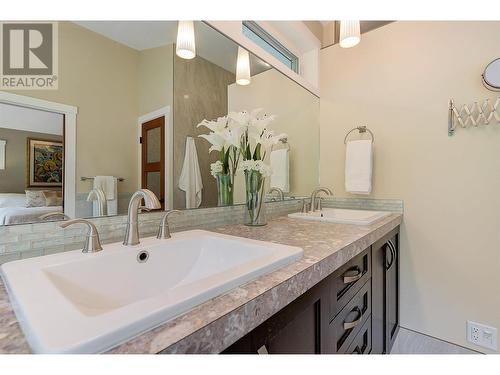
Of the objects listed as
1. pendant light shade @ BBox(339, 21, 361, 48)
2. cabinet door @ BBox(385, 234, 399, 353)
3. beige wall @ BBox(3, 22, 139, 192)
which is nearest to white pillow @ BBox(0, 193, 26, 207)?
beige wall @ BBox(3, 22, 139, 192)

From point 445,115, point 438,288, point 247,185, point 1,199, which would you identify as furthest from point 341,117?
point 1,199

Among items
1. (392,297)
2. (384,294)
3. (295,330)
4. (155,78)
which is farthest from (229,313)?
(392,297)

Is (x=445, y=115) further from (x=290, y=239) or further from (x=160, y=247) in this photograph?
(x=160, y=247)

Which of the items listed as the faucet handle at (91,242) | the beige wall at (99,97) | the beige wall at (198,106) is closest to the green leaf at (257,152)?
the beige wall at (198,106)

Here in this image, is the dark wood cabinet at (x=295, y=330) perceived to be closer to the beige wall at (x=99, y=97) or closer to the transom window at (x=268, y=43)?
the beige wall at (x=99, y=97)

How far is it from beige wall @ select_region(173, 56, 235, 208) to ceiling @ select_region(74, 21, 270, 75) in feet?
0.17

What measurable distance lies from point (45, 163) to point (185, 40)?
2.37 feet

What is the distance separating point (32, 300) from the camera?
41 cm

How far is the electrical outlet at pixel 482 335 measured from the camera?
1.40 metres

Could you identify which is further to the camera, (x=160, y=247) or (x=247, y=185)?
(x=247, y=185)

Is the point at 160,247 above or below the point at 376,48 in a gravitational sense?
below

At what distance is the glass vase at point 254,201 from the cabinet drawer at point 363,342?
2.03 feet

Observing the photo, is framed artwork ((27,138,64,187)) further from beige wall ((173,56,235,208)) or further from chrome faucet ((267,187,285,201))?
chrome faucet ((267,187,285,201))
